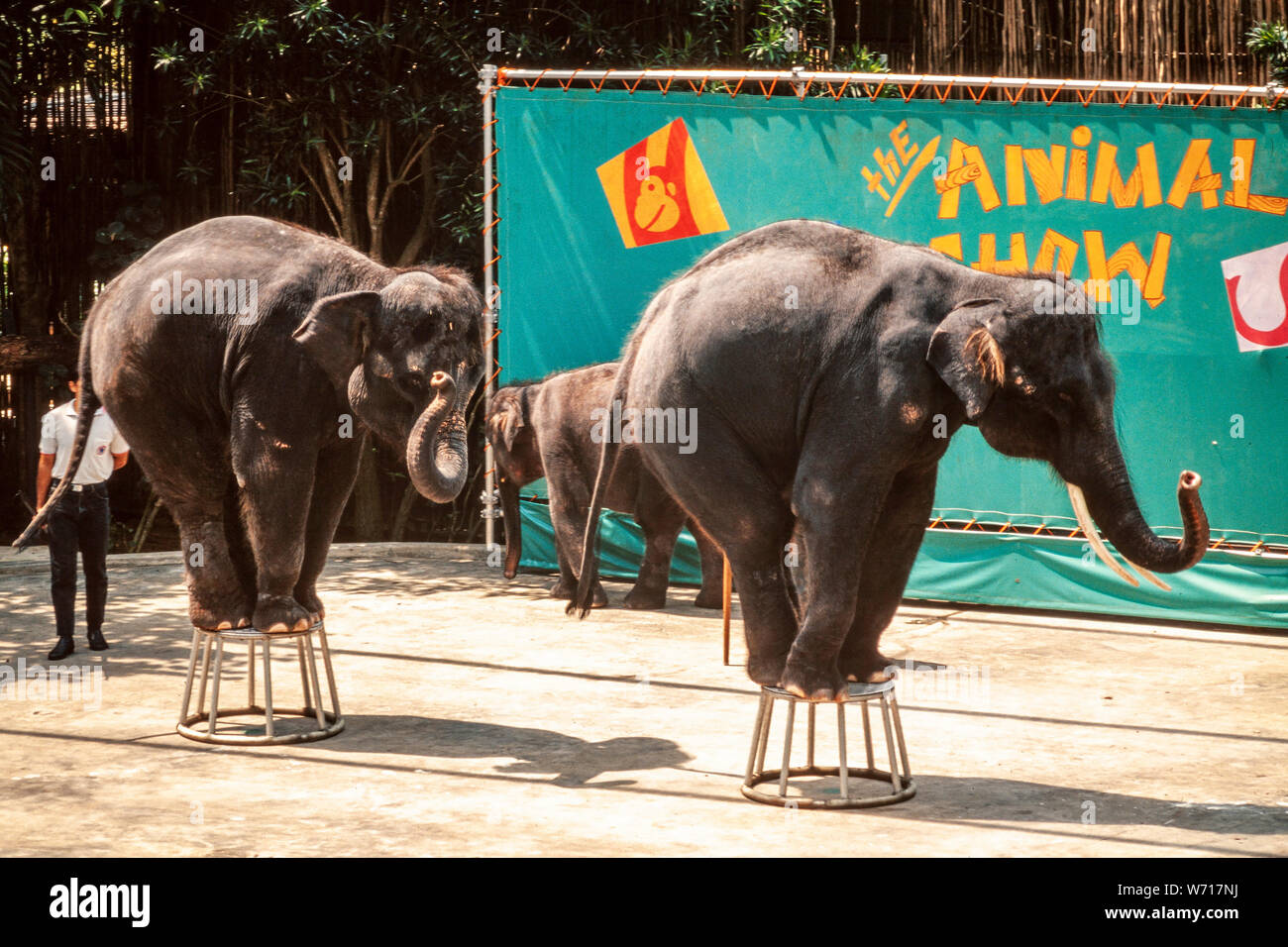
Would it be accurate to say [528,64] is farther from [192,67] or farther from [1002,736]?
[1002,736]

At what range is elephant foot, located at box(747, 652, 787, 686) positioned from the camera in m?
5.20

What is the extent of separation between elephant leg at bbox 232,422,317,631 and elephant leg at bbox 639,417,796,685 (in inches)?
55.0

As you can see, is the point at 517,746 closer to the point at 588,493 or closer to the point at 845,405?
the point at 845,405

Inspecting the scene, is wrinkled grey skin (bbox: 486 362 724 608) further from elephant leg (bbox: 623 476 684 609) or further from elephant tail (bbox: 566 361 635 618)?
elephant tail (bbox: 566 361 635 618)

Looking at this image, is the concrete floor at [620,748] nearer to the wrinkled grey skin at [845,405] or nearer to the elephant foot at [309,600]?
the elephant foot at [309,600]

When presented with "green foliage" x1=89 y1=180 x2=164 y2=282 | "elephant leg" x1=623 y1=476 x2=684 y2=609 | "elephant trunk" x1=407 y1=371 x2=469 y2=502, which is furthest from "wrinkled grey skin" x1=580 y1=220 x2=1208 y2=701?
"green foliage" x1=89 y1=180 x2=164 y2=282

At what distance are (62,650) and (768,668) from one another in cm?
417

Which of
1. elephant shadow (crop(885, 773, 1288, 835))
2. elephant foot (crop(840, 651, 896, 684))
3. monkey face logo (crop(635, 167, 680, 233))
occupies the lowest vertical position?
elephant shadow (crop(885, 773, 1288, 835))

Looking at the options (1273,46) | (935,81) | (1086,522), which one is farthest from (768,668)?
(1273,46)

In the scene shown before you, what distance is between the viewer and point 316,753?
589 centimetres

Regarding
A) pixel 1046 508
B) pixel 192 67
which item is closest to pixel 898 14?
pixel 1046 508

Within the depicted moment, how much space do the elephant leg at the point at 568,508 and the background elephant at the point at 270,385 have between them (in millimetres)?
3156

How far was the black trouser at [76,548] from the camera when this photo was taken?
787cm

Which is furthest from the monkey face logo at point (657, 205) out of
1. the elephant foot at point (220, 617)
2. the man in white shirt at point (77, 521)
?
the elephant foot at point (220, 617)
